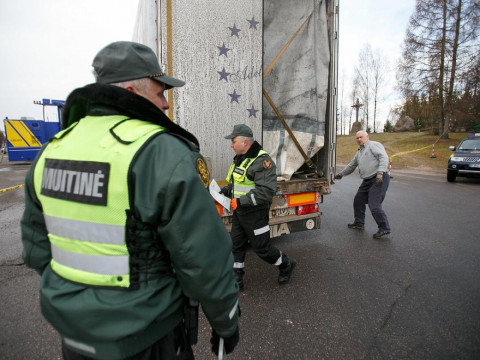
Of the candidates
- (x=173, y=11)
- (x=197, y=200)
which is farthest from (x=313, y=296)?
(x=173, y=11)

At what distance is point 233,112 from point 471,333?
3.02m

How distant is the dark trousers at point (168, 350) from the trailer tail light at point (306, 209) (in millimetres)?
2954

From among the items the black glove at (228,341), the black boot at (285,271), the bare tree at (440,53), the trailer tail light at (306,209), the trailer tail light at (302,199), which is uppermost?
the bare tree at (440,53)

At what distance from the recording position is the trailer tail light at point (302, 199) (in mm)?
3941

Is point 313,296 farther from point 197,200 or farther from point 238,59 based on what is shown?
point 238,59

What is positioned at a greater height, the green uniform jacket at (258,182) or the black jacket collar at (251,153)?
the black jacket collar at (251,153)

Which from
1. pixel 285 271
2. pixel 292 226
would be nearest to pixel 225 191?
pixel 285 271

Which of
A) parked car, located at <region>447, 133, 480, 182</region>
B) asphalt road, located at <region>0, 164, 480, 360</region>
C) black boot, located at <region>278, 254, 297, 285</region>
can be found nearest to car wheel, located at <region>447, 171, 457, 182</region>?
parked car, located at <region>447, 133, 480, 182</region>

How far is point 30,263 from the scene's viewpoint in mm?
1320

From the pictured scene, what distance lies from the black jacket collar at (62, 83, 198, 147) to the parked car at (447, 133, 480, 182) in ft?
40.3

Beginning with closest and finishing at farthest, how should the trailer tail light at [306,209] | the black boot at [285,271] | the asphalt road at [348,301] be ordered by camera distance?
the asphalt road at [348,301] → the black boot at [285,271] → the trailer tail light at [306,209]

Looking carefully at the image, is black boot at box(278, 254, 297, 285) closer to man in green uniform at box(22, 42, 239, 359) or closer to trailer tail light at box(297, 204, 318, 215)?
trailer tail light at box(297, 204, 318, 215)

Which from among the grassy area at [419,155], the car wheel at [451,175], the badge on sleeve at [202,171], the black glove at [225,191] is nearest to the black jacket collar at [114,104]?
the badge on sleeve at [202,171]

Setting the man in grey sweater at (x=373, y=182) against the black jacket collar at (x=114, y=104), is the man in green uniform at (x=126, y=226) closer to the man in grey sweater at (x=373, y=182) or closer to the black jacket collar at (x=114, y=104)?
the black jacket collar at (x=114, y=104)
